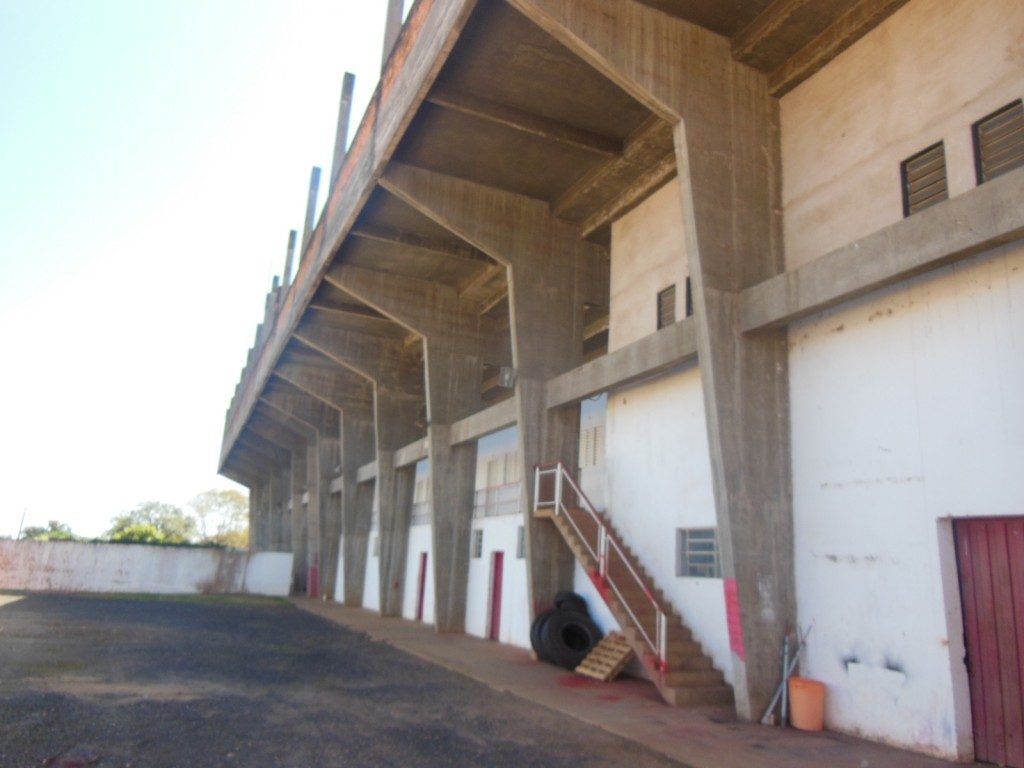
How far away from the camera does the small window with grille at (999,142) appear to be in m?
9.51

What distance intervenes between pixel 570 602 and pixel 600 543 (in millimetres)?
3033

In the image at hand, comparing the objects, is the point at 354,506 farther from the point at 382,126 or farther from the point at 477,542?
the point at 382,126

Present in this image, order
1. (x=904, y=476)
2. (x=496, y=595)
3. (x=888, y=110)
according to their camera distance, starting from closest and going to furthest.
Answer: (x=904, y=476)
(x=888, y=110)
(x=496, y=595)

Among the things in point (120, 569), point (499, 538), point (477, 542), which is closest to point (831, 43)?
point (499, 538)

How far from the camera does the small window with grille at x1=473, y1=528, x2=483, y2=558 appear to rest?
2350cm

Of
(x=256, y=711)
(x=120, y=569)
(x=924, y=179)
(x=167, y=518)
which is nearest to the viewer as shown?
(x=256, y=711)

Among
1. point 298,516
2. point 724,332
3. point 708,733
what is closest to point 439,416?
point 724,332

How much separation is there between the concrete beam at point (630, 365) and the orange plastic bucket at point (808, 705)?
538 cm

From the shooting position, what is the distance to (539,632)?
16.6m

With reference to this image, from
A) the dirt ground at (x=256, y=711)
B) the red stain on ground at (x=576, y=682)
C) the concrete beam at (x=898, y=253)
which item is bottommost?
the red stain on ground at (x=576, y=682)

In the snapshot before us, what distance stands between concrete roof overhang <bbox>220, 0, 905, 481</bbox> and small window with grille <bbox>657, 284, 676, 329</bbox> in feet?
8.56

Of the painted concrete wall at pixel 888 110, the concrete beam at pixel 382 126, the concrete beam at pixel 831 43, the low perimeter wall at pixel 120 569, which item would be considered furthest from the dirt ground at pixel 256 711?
the low perimeter wall at pixel 120 569

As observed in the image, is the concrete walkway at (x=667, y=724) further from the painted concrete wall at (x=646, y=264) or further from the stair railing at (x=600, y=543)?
the painted concrete wall at (x=646, y=264)

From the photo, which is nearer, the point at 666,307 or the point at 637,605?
the point at 637,605
